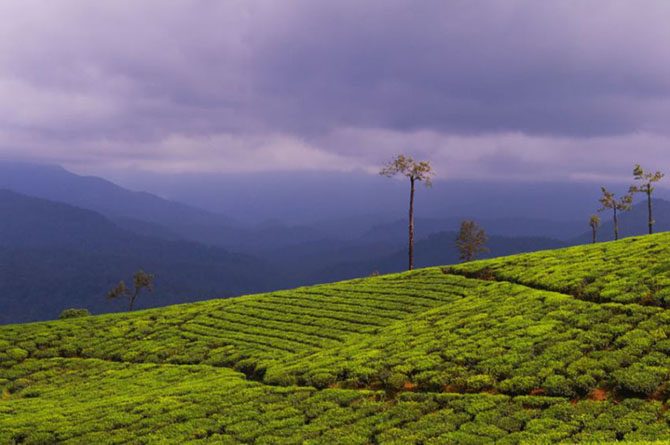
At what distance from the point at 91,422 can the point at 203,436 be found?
7.48m

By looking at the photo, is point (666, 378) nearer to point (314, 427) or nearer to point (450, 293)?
point (314, 427)

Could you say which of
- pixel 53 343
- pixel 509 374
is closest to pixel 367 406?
pixel 509 374

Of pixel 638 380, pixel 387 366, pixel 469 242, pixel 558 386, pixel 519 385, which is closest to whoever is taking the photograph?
pixel 638 380

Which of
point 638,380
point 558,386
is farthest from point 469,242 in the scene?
point 638,380

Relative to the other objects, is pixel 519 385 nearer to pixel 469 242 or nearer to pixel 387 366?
pixel 387 366

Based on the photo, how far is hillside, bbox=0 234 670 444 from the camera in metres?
23.2

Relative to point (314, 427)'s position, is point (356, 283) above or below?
above

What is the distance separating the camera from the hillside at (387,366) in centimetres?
2316

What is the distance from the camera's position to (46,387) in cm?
3806

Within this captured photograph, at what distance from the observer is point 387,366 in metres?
30.7

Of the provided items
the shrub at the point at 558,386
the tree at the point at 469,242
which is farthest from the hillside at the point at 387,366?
the tree at the point at 469,242

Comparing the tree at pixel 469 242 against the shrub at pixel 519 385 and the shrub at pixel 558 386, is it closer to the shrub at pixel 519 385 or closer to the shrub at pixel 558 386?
the shrub at pixel 519 385

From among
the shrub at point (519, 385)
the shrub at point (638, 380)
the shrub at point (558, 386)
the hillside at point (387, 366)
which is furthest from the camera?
the shrub at point (519, 385)

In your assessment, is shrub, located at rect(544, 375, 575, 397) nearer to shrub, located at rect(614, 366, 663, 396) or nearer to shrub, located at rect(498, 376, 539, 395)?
shrub, located at rect(498, 376, 539, 395)
